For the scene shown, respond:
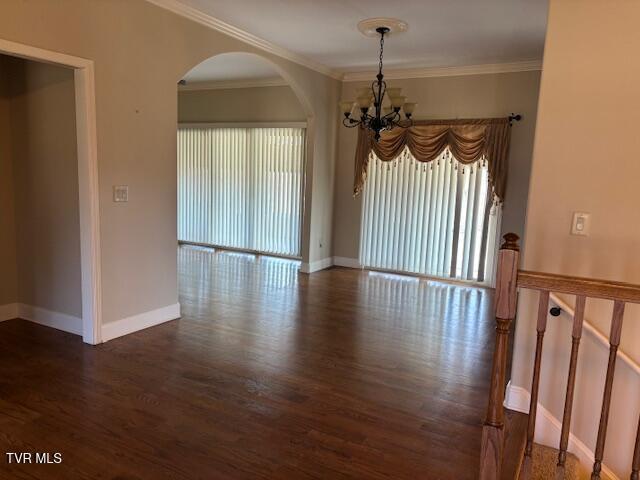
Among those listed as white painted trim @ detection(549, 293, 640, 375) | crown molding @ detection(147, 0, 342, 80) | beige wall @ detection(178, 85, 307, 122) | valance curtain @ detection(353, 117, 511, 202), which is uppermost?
crown molding @ detection(147, 0, 342, 80)

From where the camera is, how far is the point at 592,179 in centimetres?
260

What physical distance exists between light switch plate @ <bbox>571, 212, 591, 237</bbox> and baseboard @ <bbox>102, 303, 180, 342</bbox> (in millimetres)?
3350

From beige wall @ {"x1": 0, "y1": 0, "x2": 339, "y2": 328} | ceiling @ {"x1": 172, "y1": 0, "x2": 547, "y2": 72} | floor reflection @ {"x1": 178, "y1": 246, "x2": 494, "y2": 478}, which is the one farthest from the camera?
ceiling @ {"x1": 172, "y1": 0, "x2": 547, "y2": 72}

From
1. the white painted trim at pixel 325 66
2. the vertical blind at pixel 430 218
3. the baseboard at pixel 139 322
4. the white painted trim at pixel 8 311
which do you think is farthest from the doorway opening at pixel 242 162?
the white painted trim at pixel 8 311

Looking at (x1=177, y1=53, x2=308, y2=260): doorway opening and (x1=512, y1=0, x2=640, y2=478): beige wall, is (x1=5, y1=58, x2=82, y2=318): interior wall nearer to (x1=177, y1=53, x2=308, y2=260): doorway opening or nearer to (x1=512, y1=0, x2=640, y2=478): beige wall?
(x1=177, y1=53, x2=308, y2=260): doorway opening

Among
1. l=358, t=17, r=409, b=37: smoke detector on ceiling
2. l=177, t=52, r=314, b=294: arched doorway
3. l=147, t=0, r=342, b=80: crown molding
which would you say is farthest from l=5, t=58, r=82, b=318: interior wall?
l=177, t=52, r=314, b=294: arched doorway

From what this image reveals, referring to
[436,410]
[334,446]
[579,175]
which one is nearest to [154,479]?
[334,446]

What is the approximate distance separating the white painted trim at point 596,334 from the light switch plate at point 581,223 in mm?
385

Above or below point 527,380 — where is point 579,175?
above

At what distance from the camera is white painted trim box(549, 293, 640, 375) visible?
8.09ft

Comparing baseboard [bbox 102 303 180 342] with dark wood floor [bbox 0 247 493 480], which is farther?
baseboard [bbox 102 303 180 342]

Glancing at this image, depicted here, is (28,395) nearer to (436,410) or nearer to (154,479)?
(154,479)

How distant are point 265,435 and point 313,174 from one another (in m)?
4.34

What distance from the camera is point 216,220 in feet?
27.0
